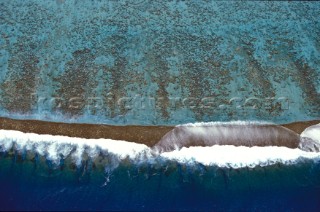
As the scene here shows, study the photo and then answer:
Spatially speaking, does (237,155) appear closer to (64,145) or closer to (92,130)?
(92,130)

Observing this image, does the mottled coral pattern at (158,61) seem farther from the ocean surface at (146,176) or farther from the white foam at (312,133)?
the ocean surface at (146,176)

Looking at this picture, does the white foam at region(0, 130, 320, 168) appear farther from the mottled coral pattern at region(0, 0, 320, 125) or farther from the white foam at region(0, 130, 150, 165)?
the mottled coral pattern at region(0, 0, 320, 125)

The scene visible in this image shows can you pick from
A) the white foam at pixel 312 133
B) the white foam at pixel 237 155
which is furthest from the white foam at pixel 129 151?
the white foam at pixel 312 133

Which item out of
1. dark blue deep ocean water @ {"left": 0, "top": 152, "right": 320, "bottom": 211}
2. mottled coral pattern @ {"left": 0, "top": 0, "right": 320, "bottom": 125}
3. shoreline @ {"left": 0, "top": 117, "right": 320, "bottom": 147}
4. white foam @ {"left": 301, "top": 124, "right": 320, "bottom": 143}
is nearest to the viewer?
dark blue deep ocean water @ {"left": 0, "top": 152, "right": 320, "bottom": 211}

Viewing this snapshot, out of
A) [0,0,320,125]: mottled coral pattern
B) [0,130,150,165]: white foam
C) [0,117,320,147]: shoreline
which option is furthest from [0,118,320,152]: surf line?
[0,0,320,125]: mottled coral pattern

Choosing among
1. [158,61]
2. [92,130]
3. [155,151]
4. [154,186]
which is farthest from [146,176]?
[158,61]

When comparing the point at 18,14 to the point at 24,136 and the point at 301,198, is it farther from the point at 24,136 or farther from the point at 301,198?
the point at 301,198

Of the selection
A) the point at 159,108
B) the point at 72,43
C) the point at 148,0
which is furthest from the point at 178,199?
the point at 148,0
